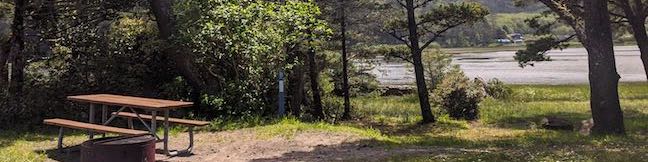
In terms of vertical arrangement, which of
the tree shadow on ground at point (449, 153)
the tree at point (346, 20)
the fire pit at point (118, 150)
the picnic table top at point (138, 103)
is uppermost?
the tree at point (346, 20)

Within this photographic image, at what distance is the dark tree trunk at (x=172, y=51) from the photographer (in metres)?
11.1

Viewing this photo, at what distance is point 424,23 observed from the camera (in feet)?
57.5

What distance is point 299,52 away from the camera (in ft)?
44.2

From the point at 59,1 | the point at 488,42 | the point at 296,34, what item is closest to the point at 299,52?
the point at 296,34

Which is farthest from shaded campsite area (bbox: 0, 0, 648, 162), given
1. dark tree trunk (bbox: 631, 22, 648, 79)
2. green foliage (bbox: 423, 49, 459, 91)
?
green foliage (bbox: 423, 49, 459, 91)

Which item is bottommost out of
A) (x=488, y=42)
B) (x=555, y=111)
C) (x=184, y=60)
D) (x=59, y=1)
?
(x=555, y=111)

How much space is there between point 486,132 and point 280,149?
715 centimetres

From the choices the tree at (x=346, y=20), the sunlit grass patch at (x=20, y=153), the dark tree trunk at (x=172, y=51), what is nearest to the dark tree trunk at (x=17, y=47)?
the dark tree trunk at (x=172, y=51)

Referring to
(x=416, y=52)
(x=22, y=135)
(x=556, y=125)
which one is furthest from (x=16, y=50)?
(x=556, y=125)

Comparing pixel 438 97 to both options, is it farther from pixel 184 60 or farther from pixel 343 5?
pixel 184 60

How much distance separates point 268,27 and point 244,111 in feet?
4.87

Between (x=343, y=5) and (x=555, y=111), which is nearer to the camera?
(x=343, y=5)

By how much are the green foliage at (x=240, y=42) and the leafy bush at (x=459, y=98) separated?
818cm

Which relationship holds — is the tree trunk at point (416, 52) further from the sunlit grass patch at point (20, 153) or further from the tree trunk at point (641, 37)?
the sunlit grass patch at point (20, 153)
